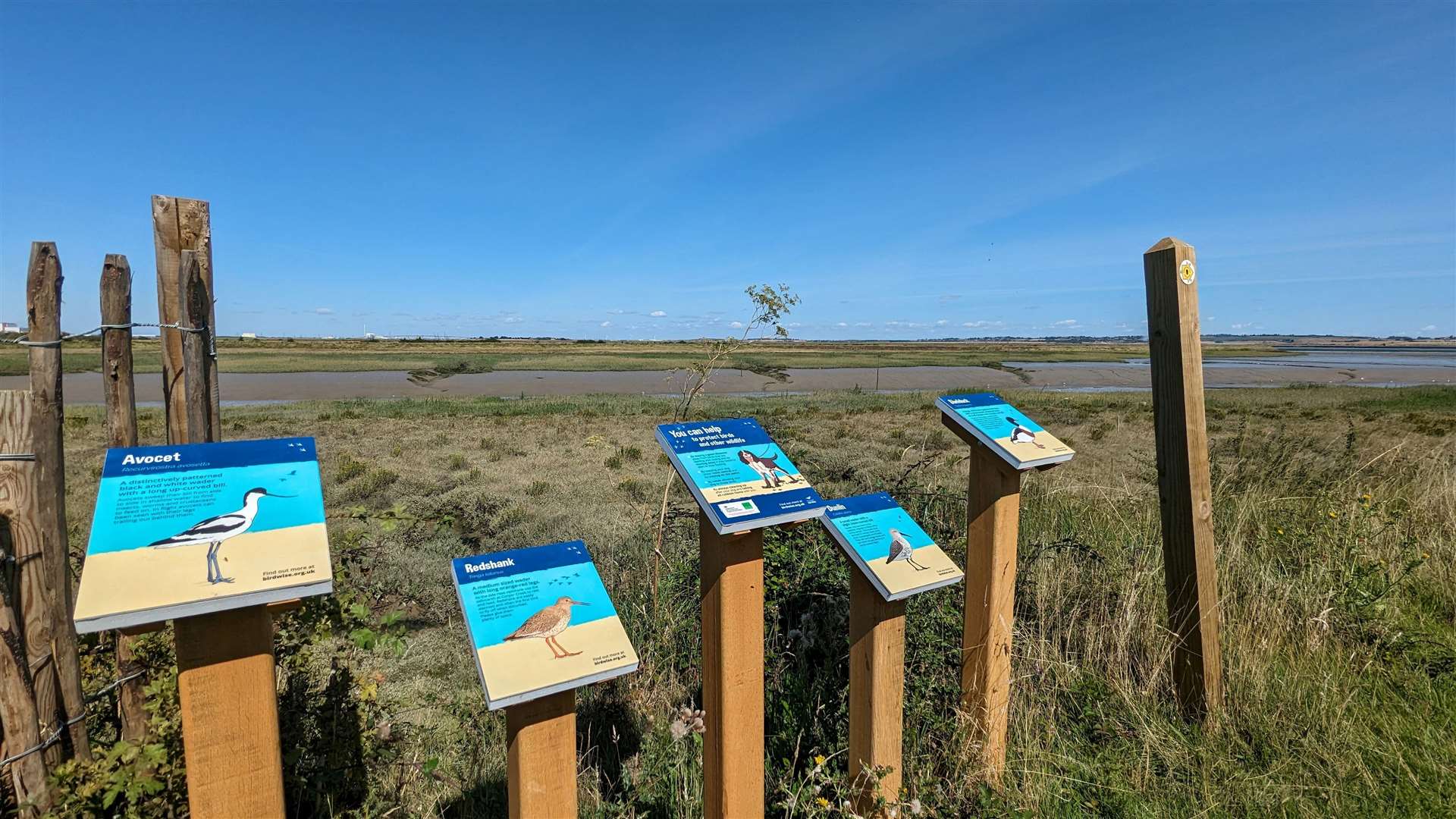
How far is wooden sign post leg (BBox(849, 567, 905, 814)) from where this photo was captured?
92.5 inches

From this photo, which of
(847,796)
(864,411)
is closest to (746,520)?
(847,796)

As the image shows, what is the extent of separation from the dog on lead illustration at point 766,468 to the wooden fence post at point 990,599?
0.87 m

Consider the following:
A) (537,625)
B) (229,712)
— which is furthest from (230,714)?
(537,625)

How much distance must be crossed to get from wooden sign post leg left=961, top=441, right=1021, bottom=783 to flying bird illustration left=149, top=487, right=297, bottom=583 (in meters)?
2.30

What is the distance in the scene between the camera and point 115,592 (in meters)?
1.39

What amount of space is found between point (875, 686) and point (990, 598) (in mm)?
667

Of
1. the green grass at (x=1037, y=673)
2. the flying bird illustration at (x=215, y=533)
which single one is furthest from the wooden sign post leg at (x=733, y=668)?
the flying bird illustration at (x=215, y=533)

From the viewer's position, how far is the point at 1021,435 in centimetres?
272

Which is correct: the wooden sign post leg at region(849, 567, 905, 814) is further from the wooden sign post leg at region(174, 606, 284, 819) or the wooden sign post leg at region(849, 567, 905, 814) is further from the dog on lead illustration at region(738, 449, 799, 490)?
the wooden sign post leg at region(174, 606, 284, 819)

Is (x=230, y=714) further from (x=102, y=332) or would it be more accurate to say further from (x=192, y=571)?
(x=102, y=332)

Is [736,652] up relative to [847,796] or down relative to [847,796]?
up

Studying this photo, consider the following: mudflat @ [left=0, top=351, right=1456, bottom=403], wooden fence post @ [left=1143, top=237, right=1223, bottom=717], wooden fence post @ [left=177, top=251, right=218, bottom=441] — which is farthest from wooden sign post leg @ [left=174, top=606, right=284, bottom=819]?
mudflat @ [left=0, top=351, right=1456, bottom=403]

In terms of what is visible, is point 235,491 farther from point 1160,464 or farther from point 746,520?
point 1160,464

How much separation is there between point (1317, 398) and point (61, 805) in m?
33.9
